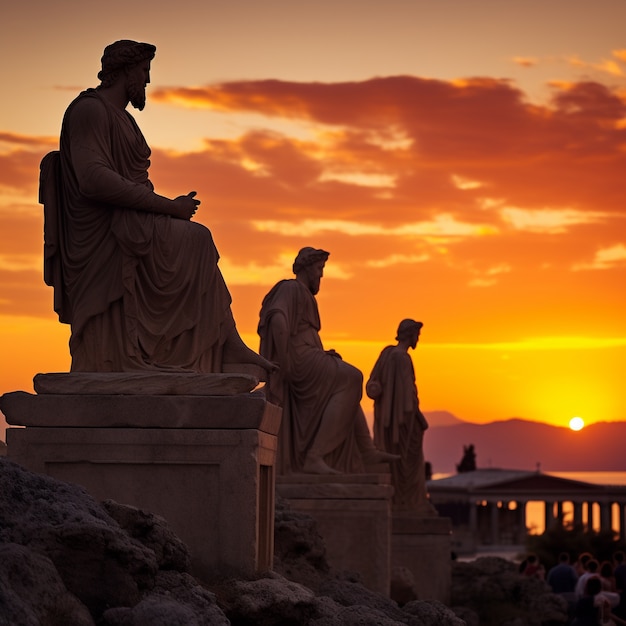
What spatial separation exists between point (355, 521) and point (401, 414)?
6.26m

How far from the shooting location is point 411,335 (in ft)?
80.7

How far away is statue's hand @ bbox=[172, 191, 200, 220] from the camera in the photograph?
1136 centimetres

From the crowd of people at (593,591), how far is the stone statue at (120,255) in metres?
7.06

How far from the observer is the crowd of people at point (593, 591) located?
17.0 metres

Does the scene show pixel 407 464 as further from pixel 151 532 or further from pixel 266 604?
pixel 151 532

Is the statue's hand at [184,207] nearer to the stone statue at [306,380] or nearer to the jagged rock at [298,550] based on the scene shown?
the jagged rock at [298,550]

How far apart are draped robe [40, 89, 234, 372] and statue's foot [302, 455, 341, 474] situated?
693 centimetres

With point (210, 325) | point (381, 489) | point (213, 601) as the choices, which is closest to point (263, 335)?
point (381, 489)

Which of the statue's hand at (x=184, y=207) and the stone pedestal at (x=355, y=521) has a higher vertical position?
the statue's hand at (x=184, y=207)

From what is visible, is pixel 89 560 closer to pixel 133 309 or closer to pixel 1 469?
pixel 1 469

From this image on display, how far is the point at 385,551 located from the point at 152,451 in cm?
801

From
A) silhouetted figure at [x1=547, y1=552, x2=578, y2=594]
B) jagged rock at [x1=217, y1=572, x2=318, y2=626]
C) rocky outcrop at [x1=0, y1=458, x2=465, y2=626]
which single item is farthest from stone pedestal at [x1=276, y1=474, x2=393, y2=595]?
jagged rock at [x1=217, y1=572, x2=318, y2=626]

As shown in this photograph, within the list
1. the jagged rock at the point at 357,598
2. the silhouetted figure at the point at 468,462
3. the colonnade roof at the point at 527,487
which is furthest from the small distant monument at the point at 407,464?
the silhouetted figure at the point at 468,462

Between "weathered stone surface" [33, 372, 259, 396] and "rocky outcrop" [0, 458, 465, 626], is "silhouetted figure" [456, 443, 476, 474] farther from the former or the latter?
"rocky outcrop" [0, 458, 465, 626]
